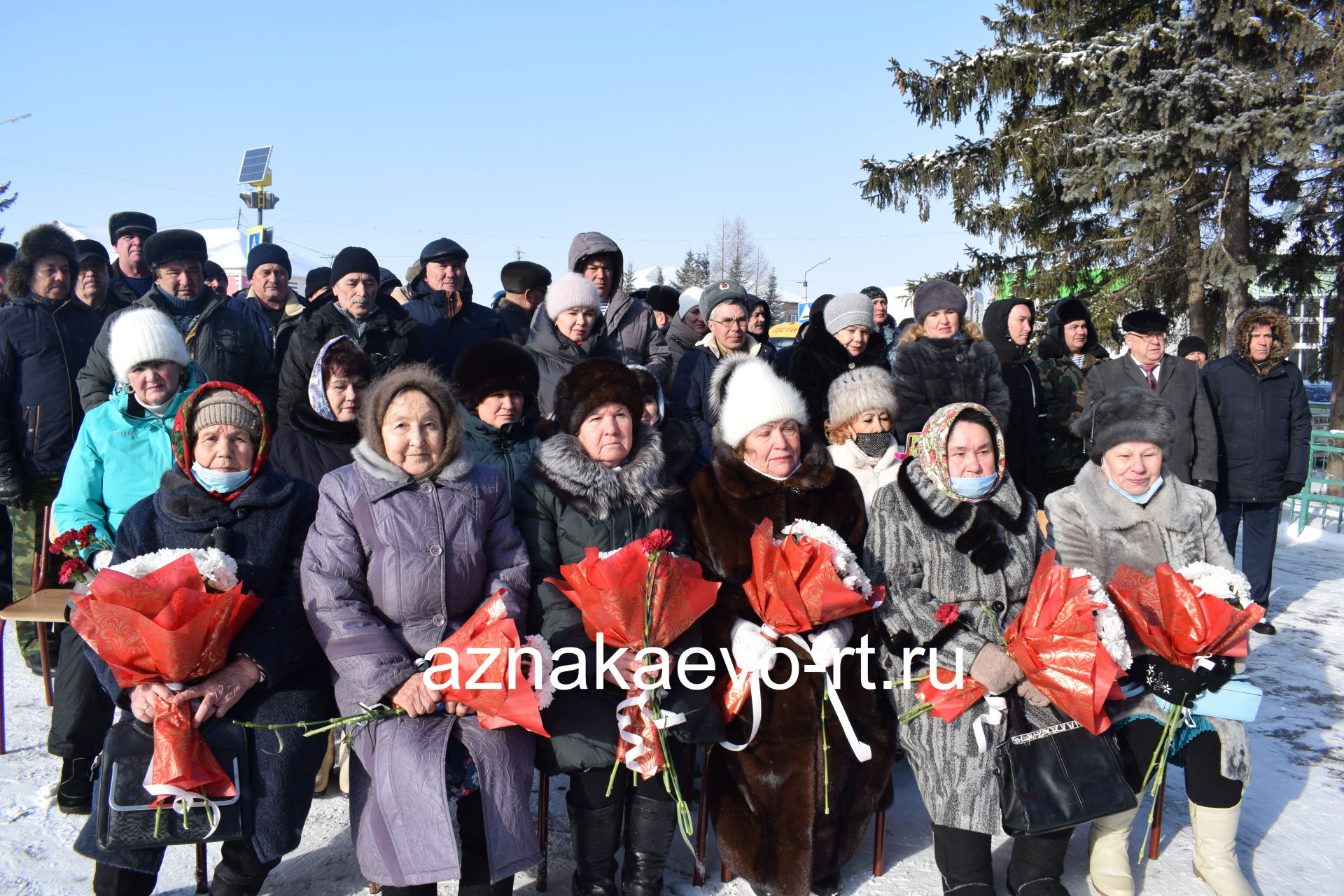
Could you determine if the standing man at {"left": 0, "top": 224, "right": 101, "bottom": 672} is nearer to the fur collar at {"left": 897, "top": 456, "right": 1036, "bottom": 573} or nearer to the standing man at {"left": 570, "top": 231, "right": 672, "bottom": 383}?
the standing man at {"left": 570, "top": 231, "right": 672, "bottom": 383}

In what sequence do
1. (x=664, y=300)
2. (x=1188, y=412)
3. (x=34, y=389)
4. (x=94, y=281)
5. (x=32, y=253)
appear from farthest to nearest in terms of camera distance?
(x=664, y=300) → (x=1188, y=412) → (x=94, y=281) → (x=32, y=253) → (x=34, y=389)

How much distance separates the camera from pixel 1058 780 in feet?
9.37

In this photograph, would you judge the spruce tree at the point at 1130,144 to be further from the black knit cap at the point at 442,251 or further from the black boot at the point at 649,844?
the black boot at the point at 649,844

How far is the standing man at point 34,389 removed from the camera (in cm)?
459

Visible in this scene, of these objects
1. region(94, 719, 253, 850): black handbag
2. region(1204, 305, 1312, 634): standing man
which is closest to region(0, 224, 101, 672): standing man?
region(94, 719, 253, 850): black handbag

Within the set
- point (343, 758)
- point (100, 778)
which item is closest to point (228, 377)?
point (343, 758)

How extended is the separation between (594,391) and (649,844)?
1.62 metres

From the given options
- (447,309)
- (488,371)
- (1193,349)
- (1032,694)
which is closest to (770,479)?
(1032,694)

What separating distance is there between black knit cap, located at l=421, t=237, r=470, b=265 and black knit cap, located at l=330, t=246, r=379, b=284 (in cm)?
59

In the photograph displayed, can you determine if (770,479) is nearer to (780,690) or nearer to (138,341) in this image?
(780,690)

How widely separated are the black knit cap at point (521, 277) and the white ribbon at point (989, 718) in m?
4.54

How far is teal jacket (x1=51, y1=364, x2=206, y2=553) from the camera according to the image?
3457 millimetres

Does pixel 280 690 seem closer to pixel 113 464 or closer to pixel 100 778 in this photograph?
pixel 100 778

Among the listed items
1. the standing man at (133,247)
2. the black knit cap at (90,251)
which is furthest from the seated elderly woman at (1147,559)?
the standing man at (133,247)
